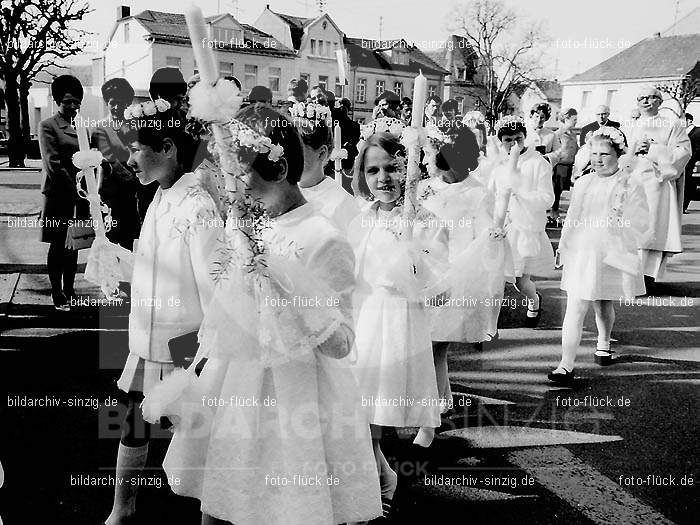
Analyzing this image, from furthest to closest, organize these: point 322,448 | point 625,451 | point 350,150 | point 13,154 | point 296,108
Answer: point 13,154 < point 350,150 < point 296,108 < point 625,451 < point 322,448

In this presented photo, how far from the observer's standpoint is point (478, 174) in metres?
8.48

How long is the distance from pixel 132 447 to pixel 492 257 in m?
2.64

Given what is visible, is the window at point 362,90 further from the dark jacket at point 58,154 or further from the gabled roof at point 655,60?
the dark jacket at point 58,154

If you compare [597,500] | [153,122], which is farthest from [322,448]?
[597,500]

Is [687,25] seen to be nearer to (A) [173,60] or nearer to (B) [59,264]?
(A) [173,60]

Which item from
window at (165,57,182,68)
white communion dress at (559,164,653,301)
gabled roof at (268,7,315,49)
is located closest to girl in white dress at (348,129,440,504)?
white communion dress at (559,164,653,301)

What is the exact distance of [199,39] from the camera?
179cm

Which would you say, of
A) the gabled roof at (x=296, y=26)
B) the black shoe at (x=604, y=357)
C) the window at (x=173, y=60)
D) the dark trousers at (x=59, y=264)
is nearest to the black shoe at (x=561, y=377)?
the black shoe at (x=604, y=357)

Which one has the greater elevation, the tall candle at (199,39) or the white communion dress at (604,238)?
the tall candle at (199,39)

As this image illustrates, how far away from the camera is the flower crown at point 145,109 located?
112 inches

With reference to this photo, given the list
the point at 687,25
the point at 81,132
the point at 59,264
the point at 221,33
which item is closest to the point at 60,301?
the point at 59,264

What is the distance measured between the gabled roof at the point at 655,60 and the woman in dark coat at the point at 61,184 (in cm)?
3967

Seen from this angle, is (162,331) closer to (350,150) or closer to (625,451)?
(625,451)

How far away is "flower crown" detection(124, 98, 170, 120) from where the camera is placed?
9.30 feet
